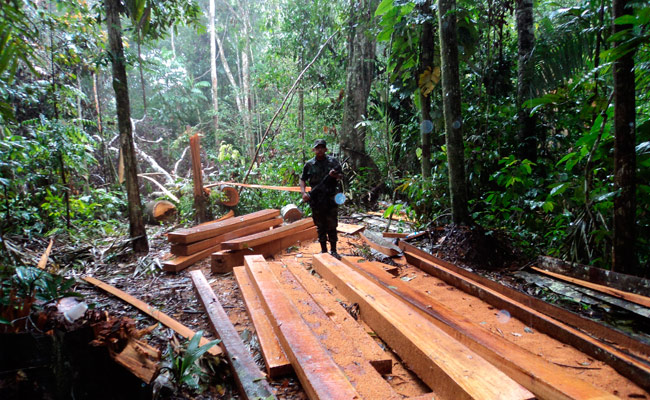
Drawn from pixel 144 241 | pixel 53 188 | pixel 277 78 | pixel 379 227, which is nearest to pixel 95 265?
pixel 144 241

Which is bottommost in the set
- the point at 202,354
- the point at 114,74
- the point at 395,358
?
the point at 395,358

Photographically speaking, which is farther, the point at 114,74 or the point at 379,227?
the point at 379,227

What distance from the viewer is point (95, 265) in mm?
5789

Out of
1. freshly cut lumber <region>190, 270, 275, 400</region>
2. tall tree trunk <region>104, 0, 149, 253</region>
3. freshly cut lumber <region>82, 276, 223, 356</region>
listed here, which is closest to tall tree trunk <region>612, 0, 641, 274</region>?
freshly cut lumber <region>190, 270, 275, 400</region>

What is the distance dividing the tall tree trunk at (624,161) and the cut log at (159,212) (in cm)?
912

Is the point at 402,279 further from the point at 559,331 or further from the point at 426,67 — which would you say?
the point at 426,67

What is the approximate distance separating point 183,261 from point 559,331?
4.81m

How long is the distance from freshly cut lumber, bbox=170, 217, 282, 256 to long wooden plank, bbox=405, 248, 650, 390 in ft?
11.5

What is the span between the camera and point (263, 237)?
5.79m

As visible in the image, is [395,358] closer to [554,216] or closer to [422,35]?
[554,216]

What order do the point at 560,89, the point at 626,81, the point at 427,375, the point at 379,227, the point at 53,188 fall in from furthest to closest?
1. the point at 379,227
2. the point at 53,188
3. the point at 560,89
4. the point at 626,81
5. the point at 427,375

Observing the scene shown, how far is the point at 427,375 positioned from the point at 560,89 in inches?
208

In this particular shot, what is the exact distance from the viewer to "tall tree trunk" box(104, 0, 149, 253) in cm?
560

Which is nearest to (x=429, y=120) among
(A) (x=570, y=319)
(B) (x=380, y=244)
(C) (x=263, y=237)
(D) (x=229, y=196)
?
(B) (x=380, y=244)
